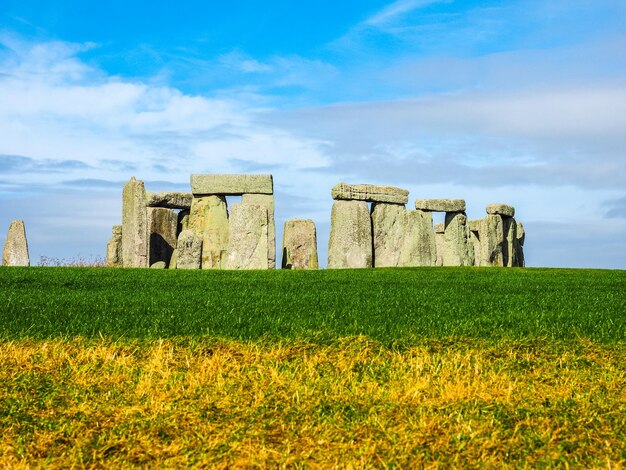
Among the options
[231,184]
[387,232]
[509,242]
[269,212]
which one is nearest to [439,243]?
[509,242]

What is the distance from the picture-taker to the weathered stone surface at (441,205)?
984 inches

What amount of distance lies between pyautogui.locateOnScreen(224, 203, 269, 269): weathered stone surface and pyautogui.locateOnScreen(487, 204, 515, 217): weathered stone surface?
31.1ft

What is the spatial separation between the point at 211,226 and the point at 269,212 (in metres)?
1.87

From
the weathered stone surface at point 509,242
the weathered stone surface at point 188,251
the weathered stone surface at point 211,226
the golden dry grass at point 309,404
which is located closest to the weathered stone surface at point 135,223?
Answer: the weathered stone surface at point 211,226

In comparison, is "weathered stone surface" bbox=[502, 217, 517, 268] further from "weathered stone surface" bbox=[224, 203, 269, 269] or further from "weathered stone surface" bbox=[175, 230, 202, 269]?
"weathered stone surface" bbox=[175, 230, 202, 269]

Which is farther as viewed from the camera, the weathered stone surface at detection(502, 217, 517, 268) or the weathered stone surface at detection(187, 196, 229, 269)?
the weathered stone surface at detection(502, 217, 517, 268)

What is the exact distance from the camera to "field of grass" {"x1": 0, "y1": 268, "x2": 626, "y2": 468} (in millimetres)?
5609

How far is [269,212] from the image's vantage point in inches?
864

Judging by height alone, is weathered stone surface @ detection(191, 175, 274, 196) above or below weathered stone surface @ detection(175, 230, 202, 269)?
above

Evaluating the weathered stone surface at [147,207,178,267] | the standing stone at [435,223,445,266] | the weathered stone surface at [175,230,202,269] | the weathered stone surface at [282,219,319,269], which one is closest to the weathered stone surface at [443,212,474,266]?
the standing stone at [435,223,445,266]

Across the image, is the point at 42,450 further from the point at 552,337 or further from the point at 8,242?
the point at 8,242

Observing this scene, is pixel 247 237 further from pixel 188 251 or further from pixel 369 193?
pixel 369 193

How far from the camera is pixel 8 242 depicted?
24.0 m

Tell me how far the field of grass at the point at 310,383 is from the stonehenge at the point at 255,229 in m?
8.88
